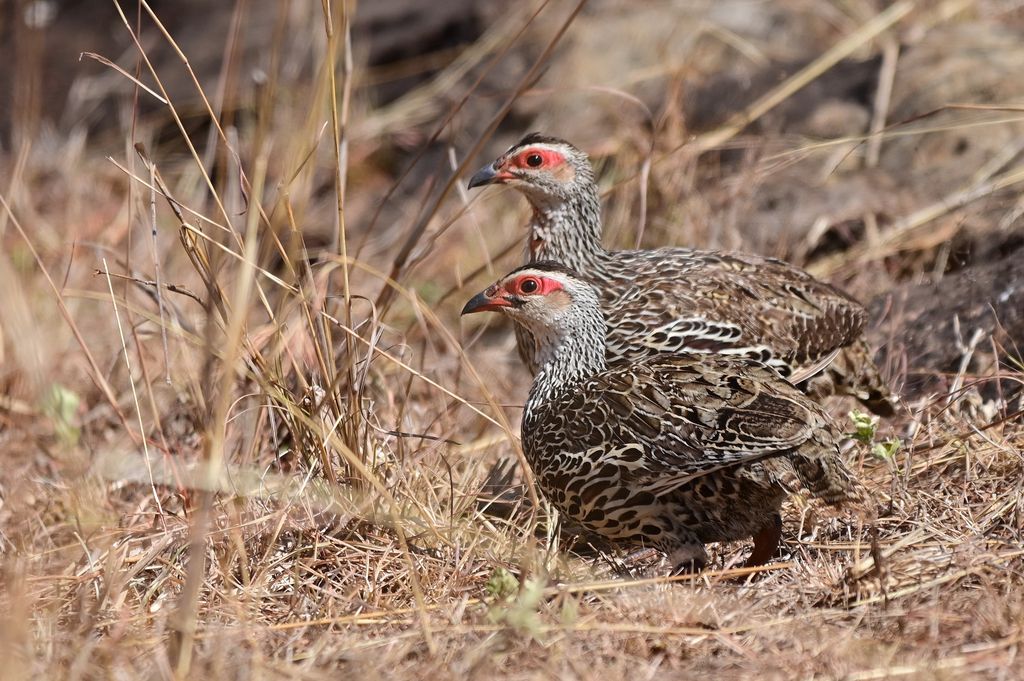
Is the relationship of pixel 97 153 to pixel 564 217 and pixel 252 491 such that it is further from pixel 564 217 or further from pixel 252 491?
pixel 252 491

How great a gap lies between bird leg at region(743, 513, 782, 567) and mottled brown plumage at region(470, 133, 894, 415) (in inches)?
39.5

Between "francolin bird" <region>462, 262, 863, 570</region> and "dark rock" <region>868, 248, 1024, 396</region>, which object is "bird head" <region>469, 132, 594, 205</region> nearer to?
"francolin bird" <region>462, 262, 863, 570</region>

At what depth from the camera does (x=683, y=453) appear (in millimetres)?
3844

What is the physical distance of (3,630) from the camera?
2770mm

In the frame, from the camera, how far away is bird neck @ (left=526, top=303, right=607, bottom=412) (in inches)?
176

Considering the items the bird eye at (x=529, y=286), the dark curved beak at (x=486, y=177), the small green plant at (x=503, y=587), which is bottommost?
the small green plant at (x=503, y=587)

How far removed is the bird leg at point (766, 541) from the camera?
12.9ft

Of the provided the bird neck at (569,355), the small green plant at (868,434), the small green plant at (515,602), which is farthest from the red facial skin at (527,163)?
the small green plant at (515,602)

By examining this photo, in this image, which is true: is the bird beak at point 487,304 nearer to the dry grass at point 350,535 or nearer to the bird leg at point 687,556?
the dry grass at point 350,535

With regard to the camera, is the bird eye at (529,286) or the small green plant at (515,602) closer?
the small green plant at (515,602)

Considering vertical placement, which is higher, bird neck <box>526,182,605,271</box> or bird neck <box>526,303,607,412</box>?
bird neck <box>526,182,605,271</box>

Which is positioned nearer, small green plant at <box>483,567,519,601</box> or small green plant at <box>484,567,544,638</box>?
small green plant at <box>484,567,544,638</box>

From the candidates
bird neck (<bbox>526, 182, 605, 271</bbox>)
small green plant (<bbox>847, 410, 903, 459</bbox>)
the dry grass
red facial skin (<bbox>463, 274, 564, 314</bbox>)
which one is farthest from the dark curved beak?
small green plant (<bbox>847, 410, 903, 459</bbox>)

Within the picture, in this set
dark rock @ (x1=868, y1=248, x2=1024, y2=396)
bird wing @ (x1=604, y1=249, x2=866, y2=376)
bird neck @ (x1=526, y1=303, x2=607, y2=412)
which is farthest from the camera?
dark rock @ (x1=868, y1=248, x2=1024, y2=396)
